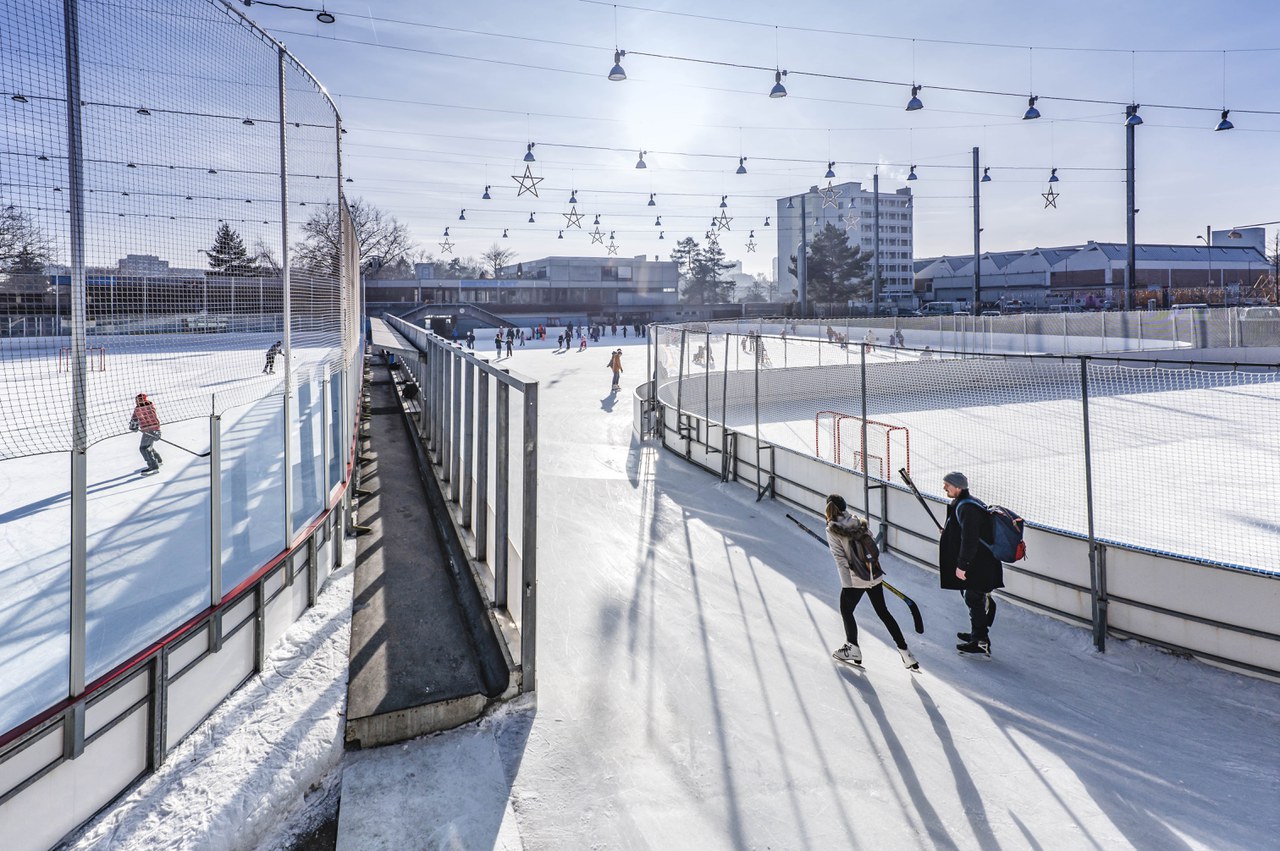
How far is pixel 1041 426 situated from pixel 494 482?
44.8 ft

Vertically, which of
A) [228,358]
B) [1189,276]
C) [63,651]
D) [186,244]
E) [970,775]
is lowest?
[970,775]

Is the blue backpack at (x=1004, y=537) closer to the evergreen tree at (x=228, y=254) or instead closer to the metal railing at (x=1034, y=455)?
the metal railing at (x=1034, y=455)

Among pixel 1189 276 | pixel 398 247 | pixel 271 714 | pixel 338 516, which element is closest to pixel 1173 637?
pixel 271 714

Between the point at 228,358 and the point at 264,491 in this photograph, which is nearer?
the point at 228,358

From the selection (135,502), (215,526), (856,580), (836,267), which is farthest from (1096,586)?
(836,267)

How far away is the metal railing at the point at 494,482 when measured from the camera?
484cm

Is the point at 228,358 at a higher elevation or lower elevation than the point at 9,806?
higher

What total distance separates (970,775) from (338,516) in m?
5.45

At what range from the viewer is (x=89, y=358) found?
9.81 ft

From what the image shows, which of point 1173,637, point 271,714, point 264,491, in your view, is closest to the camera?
point 271,714

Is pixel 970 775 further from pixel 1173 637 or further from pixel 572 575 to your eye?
pixel 572 575

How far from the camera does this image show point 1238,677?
564 centimetres

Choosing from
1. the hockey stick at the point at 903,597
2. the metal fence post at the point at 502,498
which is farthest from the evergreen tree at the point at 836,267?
the metal fence post at the point at 502,498

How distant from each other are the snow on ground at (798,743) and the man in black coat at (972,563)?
247 mm
